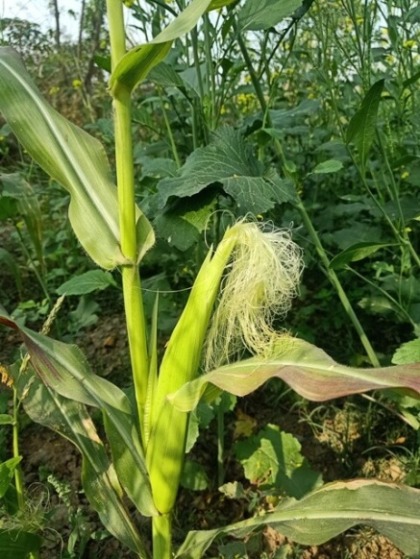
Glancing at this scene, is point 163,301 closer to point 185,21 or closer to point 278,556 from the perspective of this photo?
point 278,556

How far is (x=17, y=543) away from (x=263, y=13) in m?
1.19

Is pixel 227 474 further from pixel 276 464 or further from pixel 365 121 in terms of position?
pixel 365 121

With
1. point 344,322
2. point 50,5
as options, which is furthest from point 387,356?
point 50,5

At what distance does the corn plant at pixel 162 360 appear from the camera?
3.44 ft

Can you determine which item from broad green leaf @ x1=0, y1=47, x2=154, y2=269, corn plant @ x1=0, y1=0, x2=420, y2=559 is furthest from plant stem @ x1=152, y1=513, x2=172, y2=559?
broad green leaf @ x1=0, y1=47, x2=154, y2=269

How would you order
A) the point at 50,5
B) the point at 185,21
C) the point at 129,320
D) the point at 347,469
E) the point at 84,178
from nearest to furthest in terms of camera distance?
the point at 185,21 < the point at 129,320 < the point at 84,178 < the point at 347,469 < the point at 50,5

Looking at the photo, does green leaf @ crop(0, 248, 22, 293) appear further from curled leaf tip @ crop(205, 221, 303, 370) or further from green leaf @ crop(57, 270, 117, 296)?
curled leaf tip @ crop(205, 221, 303, 370)

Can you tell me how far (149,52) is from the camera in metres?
1.00

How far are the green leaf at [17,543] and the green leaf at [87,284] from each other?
0.55 m

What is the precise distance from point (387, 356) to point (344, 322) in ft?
0.83

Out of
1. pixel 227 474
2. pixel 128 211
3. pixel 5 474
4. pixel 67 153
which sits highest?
pixel 67 153

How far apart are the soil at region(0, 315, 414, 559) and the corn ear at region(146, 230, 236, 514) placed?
0.23 m

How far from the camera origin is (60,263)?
2.72 m

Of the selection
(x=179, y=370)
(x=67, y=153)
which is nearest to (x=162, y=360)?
(x=179, y=370)
